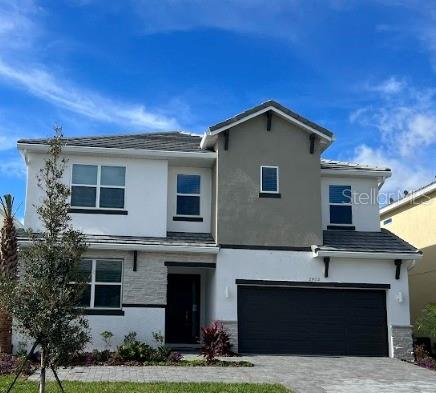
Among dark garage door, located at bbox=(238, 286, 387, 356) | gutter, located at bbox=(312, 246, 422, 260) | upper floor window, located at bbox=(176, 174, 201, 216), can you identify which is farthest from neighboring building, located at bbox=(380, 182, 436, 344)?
upper floor window, located at bbox=(176, 174, 201, 216)

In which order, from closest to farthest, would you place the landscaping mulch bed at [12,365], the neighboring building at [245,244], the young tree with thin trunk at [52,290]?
the young tree with thin trunk at [52,290] → the landscaping mulch bed at [12,365] → the neighboring building at [245,244]

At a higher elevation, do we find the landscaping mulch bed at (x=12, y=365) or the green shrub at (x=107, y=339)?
the green shrub at (x=107, y=339)

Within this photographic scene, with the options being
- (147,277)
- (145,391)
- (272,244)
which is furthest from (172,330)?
(145,391)

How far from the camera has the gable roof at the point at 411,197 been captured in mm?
23528

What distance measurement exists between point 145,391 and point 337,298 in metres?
9.50

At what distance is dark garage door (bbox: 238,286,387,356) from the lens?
19.5 metres

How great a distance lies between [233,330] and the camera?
19.0 meters

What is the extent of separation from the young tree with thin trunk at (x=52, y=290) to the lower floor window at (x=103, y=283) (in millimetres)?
7958

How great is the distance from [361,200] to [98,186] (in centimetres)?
919

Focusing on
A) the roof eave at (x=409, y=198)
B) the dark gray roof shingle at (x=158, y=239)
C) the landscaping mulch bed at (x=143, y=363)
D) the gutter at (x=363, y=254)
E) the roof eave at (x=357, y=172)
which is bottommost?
the landscaping mulch bed at (x=143, y=363)

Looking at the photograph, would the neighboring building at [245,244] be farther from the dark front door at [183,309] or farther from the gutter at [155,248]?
the dark front door at [183,309]

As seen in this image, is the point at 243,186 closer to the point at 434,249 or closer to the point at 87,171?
the point at 87,171

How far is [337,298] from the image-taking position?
788 inches

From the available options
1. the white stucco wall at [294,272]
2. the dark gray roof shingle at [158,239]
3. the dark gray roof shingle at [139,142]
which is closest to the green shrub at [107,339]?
the dark gray roof shingle at [158,239]
